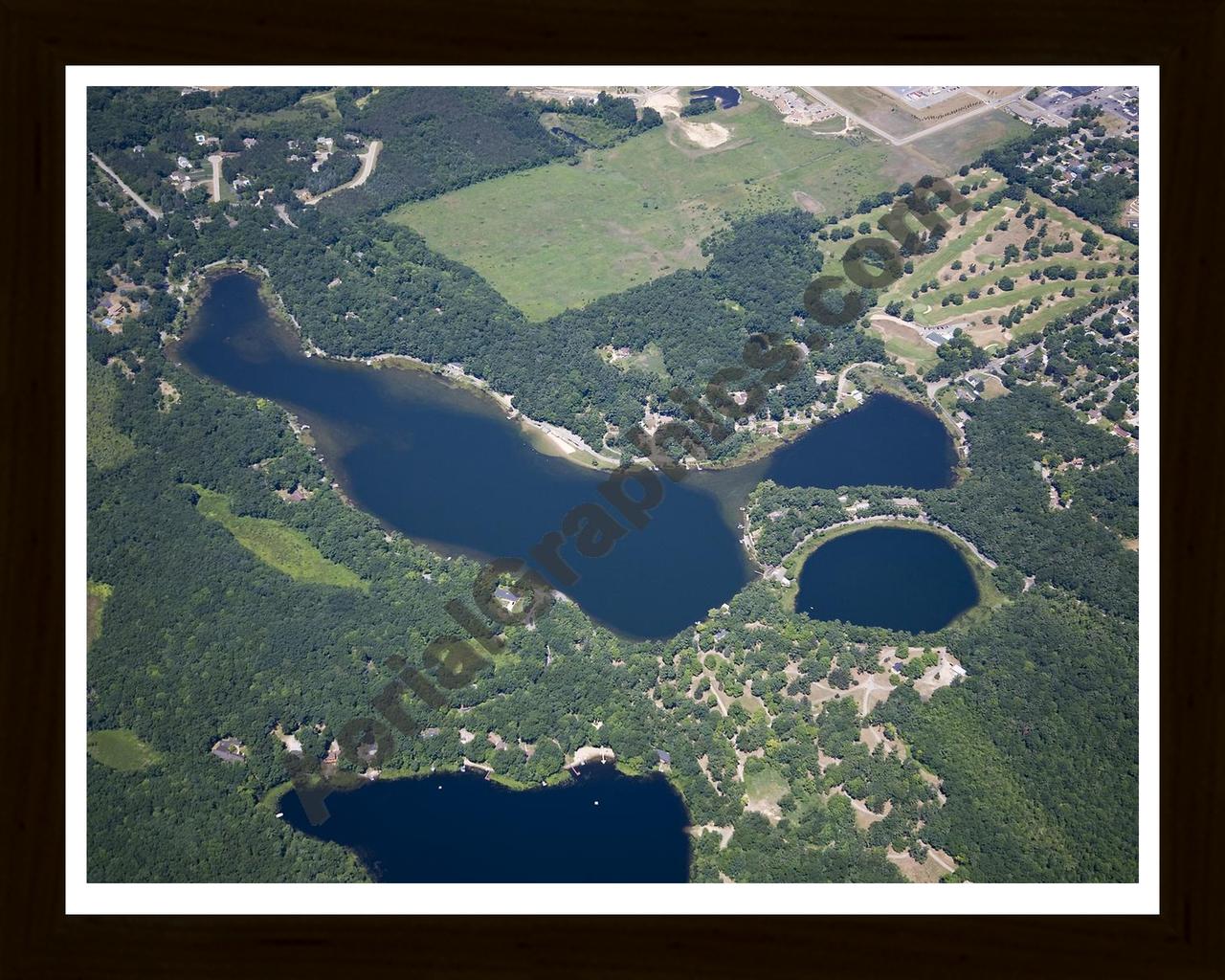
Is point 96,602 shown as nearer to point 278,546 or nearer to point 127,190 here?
point 278,546

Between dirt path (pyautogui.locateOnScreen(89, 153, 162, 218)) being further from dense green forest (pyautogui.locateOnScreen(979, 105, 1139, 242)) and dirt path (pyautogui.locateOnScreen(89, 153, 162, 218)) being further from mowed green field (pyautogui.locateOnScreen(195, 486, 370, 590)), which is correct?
dense green forest (pyautogui.locateOnScreen(979, 105, 1139, 242))

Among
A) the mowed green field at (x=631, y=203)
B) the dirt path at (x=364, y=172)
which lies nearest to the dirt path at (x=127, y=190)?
the dirt path at (x=364, y=172)

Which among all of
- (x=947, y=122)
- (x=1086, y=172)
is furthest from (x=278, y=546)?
(x=1086, y=172)

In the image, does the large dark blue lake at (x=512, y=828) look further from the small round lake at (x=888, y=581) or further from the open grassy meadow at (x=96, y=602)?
the small round lake at (x=888, y=581)

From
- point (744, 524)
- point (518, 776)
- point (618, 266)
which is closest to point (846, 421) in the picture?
point (744, 524)

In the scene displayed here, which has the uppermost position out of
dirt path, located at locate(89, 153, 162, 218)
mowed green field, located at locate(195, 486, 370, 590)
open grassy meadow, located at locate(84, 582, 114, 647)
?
dirt path, located at locate(89, 153, 162, 218)

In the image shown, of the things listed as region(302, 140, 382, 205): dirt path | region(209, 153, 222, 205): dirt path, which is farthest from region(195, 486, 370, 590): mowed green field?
region(302, 140, 382, 205): dirt path

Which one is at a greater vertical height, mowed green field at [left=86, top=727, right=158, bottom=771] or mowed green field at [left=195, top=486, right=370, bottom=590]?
mowed green field at [left=195, top=486, right=370, bottom=590]
